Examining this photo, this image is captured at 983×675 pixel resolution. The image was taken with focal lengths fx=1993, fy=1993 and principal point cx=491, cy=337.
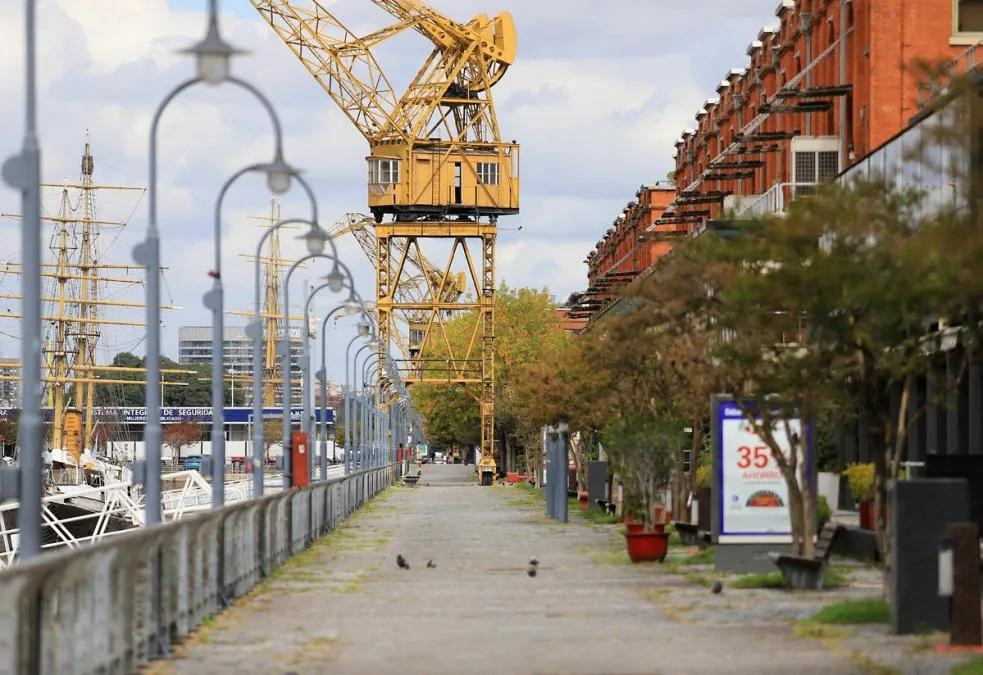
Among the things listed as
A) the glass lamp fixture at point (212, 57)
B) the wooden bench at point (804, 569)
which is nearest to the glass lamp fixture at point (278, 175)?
the glass lamp fixture at point (212, 57)

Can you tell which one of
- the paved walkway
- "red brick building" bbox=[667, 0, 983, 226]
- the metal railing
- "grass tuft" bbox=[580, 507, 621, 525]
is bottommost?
"grass tuft" bbox=[580, 507, 621, 525]

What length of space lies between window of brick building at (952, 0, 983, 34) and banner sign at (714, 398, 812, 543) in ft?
70.1

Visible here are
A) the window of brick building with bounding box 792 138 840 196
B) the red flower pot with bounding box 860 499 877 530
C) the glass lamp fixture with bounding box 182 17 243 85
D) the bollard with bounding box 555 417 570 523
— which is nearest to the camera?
the glass lamp fixture with bounding box 182 17 243 85

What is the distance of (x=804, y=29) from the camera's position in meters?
56.4

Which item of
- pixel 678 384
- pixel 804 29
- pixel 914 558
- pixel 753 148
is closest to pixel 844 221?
pixel 914 558

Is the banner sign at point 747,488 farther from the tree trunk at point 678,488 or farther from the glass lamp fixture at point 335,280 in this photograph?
the glass lamp fixture at point 335,280

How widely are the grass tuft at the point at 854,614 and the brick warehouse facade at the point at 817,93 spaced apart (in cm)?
1120

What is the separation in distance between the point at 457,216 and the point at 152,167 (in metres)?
79.1

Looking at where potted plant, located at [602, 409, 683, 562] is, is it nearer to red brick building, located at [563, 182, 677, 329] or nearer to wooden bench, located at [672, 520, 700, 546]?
wooden bench, located at [672, 520, 700, 546]

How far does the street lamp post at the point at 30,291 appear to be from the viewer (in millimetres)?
14877

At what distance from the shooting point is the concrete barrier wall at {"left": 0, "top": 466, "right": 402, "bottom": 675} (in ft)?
41.7

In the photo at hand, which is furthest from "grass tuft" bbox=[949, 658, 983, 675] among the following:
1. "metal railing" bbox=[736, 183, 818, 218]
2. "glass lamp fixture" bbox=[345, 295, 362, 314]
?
"glass lamp fixture" bbox=[345, 295, 362, 314]

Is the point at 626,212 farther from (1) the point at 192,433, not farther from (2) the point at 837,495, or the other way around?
(1) the point at 192,433

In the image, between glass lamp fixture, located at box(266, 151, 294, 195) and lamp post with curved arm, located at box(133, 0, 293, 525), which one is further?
glass lamp fixture, located at box(266, 151, 294, 195)
